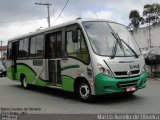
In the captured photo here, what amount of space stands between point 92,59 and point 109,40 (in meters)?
1.01

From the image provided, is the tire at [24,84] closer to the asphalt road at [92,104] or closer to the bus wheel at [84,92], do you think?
the asphalt road at [92,104]

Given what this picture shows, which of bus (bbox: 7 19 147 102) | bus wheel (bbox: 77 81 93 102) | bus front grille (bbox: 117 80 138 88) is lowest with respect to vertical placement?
bus wheel (bbox: 77 81 93 102)

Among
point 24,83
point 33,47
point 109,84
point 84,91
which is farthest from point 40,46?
point 109,84

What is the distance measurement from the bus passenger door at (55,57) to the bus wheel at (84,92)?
1526mm

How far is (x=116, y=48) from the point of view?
36.2ft

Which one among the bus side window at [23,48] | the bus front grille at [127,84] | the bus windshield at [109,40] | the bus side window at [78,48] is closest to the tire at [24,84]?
the bus side window at [23,48]

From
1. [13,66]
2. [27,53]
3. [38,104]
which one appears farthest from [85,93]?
[13,66]

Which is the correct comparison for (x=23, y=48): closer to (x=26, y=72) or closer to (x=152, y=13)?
(x=26, y=72)

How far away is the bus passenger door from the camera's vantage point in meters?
12.9

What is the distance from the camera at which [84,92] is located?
11242 mm

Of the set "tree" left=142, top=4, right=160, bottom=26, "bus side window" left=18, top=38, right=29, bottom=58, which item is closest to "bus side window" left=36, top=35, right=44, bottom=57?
"bus side window" left=18, top=38, right=29, bottom=58

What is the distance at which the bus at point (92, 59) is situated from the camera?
10.5 m

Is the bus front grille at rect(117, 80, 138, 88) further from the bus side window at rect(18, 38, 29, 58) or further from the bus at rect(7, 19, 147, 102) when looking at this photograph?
the bus side window at rect(18, 38, 29, 58)

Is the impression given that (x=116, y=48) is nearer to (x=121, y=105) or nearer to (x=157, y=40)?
(x=121, y=105)
